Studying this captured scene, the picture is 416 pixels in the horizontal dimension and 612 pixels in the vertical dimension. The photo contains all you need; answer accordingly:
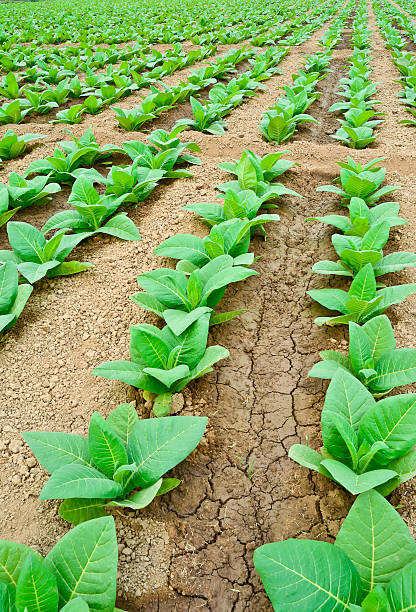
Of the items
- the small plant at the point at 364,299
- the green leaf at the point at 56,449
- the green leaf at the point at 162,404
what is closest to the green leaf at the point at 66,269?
the green leaf at the point at 162,404

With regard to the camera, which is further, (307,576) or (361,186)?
(361,186)

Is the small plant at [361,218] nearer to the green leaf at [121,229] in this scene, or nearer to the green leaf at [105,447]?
the green leaf at [121,229]

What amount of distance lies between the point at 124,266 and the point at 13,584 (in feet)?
6.21

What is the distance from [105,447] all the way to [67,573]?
378 millimetres

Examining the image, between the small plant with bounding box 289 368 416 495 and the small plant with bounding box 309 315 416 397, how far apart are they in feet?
0.66

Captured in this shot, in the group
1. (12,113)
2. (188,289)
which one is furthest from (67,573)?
(12,113)

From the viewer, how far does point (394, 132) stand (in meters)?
4.88

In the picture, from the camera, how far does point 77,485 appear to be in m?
1.35

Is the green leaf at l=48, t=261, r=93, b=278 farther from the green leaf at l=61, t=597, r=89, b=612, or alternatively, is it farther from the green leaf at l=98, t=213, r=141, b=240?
the green leaf at l=61, t=597, r=89, b=612

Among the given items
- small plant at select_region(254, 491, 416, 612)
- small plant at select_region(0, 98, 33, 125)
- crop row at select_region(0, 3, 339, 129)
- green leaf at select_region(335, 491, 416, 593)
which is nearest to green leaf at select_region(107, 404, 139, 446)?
small plant at select_region(254, 491, 416, 612)

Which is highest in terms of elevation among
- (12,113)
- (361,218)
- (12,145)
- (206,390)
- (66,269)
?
(12,113)

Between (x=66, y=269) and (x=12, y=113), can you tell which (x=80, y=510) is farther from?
(x=12, y=113)

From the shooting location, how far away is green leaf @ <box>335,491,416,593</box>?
1.21 metres

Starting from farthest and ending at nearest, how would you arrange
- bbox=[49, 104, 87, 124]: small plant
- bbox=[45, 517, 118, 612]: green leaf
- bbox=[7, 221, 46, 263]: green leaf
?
bbox=[49, 104, 87, 124]: small plant < bbox=[7, 221, 46, 263]: green leaf < bbox=[45, 517, 118, 612]: green leaf
